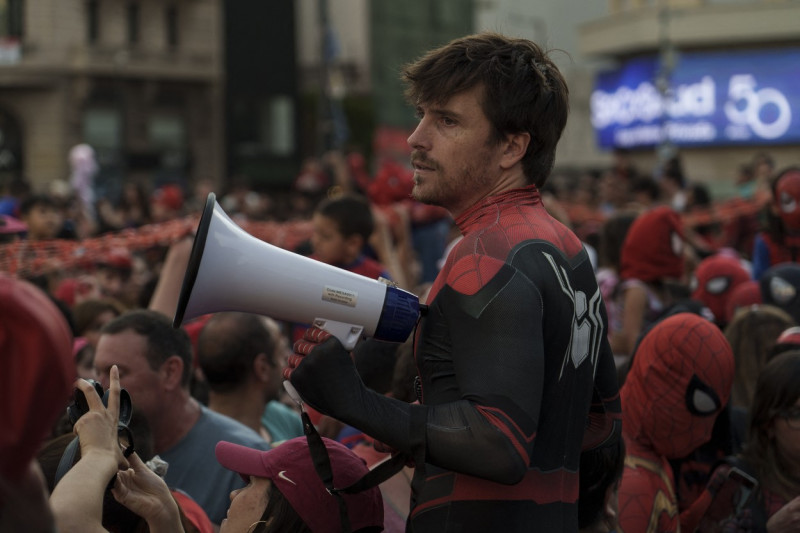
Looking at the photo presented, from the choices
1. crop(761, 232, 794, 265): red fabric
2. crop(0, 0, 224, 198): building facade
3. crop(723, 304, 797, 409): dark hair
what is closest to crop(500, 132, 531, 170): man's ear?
crop(723, 304, 797, 409): dark hair

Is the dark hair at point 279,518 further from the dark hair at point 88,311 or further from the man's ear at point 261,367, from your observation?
the dark hair at point 88,311

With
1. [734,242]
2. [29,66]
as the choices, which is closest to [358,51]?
[29,66]

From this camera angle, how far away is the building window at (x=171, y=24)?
4175cm

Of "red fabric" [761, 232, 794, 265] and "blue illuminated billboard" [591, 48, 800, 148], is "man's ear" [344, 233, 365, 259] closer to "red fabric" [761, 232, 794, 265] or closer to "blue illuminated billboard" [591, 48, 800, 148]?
"red fabric" [761, 232, 794, 265]

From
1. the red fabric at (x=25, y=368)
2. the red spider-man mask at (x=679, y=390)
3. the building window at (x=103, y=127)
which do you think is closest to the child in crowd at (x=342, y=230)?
the red spider-man mask at (x=679, y=390)

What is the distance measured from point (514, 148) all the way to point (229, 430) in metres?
1.95

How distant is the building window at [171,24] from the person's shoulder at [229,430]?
39.5m

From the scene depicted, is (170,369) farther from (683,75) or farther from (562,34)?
(562,34)

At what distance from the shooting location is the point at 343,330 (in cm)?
236

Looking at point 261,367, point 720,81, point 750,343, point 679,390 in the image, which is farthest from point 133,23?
point 679,390

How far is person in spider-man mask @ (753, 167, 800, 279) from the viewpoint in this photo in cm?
692

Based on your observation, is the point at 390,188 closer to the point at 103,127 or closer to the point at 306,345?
the point at 306,345

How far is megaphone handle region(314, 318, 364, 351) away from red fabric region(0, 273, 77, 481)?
0.97 metres

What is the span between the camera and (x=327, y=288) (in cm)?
235
